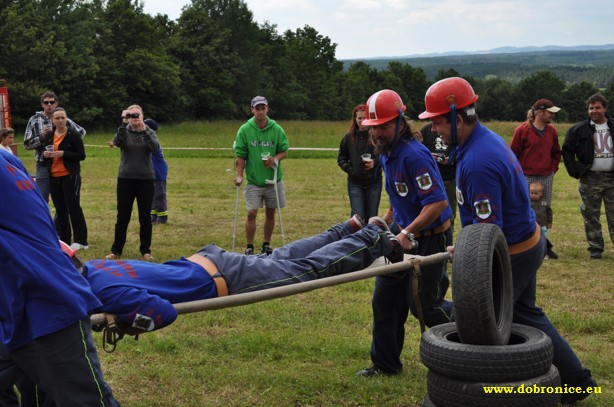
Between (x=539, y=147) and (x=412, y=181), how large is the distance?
5.29 m

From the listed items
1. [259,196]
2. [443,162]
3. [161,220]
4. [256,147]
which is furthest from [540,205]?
[161,220]

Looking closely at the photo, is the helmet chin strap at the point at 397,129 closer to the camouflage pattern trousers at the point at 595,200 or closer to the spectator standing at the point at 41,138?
the camouflage pattern trousers at the point at 595,200

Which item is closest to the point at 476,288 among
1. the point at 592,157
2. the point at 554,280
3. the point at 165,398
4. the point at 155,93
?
the point at 165,398

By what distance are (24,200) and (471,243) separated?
2411mm

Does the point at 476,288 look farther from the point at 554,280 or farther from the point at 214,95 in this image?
the point at 214,95

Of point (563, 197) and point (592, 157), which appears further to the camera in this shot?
point (563, 197)

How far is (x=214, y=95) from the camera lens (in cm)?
7706

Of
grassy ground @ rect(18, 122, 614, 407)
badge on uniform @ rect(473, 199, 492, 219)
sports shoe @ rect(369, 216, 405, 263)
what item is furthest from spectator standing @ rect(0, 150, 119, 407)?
sports shoe @ rect(369, 216, 405, 263)

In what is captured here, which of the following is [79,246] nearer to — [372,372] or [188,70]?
[372,372]

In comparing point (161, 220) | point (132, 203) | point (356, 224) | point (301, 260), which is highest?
point (356, 224)

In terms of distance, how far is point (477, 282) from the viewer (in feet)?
13.5

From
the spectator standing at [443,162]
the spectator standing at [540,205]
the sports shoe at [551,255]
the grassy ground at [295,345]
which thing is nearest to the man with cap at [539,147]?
the spectator standing at [540,205]

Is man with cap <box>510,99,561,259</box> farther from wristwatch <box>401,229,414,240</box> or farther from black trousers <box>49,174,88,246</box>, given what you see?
black trousers <box>49,174,88,246</box>

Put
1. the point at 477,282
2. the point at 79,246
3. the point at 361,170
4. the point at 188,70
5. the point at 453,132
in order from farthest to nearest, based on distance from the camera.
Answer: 1. the point at 188,70
2. the point at 79,246
3. the point at 361,170
4. the point at 453,132
5. the point at 477,282
